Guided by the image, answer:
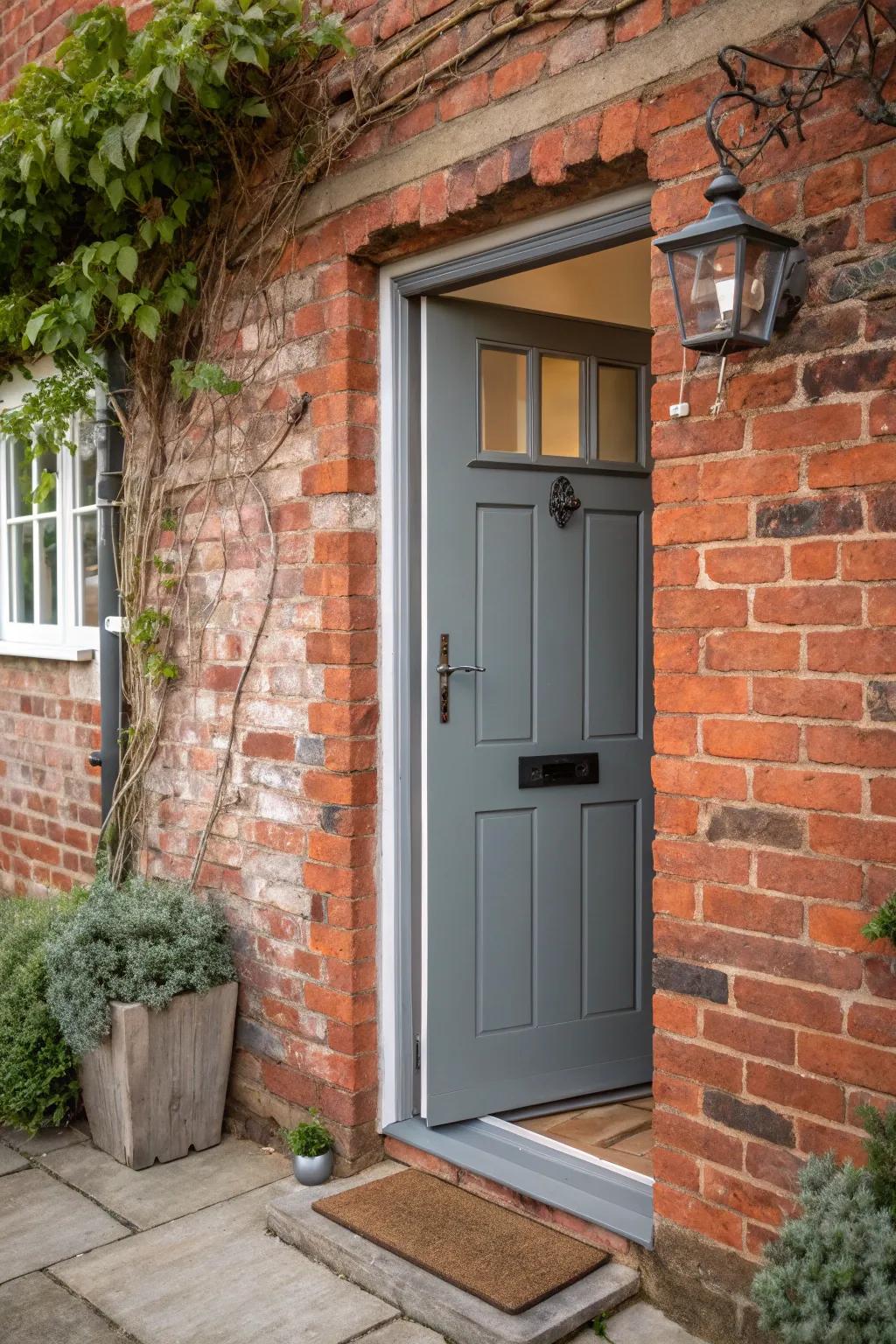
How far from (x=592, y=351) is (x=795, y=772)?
1881 mm

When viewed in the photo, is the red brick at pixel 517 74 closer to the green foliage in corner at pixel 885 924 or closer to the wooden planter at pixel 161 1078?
the green foliage in corner at pixel 885 924

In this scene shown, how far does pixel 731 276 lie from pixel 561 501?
4.98 feet

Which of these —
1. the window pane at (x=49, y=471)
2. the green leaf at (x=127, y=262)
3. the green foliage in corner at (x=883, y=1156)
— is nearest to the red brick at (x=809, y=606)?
the green foliage in corner at (x=883, y=1156)

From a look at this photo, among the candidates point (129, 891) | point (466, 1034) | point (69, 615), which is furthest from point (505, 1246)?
point (69, 615)

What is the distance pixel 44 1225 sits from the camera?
10.7 feet

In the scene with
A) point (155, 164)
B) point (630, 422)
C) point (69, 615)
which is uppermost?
point (155, 164)

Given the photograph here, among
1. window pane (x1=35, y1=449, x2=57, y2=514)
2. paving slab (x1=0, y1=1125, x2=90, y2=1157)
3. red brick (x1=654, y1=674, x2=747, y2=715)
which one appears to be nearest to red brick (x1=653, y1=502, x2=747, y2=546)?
red brick (x1=654, y1=674, x2=747, y2=715)

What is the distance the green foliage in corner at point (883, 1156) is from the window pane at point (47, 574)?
162 inches

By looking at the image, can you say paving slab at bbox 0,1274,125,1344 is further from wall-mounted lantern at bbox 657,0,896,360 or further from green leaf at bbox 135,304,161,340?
green leaf at bbox 135,304,161,340

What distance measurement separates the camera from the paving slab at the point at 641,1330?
2619mm

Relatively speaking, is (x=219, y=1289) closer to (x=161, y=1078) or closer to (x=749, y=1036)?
(x=161, y=1078)

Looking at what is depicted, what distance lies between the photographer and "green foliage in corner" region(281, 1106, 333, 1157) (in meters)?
3.41

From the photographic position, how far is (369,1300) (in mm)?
2854

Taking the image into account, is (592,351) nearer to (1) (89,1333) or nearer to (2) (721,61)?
(2) (721,61)
